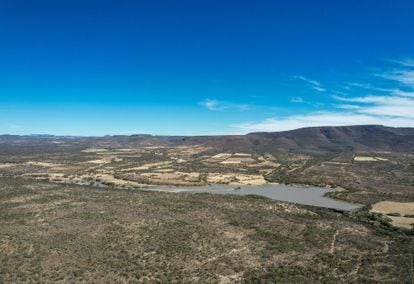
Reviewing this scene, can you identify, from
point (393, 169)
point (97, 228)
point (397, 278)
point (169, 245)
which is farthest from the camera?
point (393, 169)

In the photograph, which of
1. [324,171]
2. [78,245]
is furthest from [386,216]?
[324,171]

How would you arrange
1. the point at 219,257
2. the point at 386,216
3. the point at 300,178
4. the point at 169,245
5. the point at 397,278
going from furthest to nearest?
the point at 300,178
the point at 386,216
the point at 169,245
the point at 219,257
the point at 397,278

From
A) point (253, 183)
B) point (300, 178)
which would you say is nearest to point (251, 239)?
point (253, 183)

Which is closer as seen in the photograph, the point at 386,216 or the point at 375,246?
the point at 375,246

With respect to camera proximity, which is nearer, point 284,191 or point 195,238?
point 195,238

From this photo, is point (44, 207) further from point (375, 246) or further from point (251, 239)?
point (375, 246)

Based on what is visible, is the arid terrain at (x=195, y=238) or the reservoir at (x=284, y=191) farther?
the reservoir at (x=284, y=191)

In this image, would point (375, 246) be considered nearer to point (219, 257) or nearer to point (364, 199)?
point (219, 257)

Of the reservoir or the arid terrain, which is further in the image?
the reservoir

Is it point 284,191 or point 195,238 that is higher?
point 195,238
